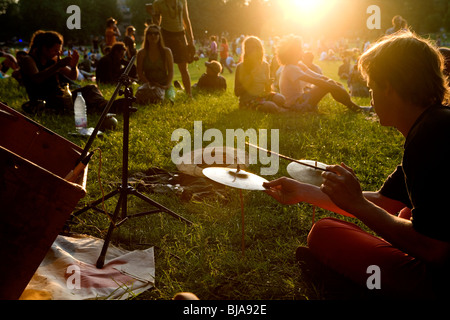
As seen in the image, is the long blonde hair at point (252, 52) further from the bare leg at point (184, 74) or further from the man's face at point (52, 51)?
the man's face at point (52, 51)

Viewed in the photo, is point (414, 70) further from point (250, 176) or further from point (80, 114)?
point (80, 114)

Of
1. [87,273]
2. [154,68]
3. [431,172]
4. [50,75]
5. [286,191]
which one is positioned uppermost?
[154,68]

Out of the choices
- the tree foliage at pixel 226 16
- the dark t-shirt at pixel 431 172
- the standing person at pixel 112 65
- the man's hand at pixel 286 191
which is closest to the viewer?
the dark t-shirt at pixel 431 172

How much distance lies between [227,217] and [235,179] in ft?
4.37

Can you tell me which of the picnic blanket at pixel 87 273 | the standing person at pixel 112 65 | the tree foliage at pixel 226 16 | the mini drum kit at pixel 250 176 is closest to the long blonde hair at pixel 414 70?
the mini drum kit at pixel 250 176

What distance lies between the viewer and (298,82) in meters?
7.74

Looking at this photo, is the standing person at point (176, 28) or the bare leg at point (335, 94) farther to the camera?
the standing person at point (176, 28)

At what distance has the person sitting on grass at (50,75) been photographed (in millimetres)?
6254

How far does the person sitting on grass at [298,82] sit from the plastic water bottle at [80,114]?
402 centimetres

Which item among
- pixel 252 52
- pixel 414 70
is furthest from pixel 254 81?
pixel 414 70

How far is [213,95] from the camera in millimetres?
9672

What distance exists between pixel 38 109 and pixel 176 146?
3.19 meters

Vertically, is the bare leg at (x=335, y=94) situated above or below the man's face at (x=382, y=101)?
below
